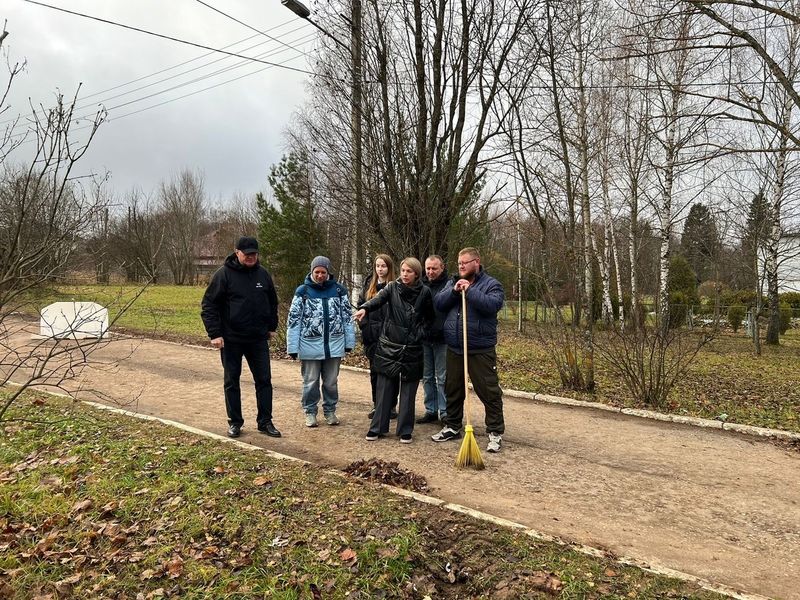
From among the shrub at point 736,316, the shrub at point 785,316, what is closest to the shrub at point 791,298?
the shrub at point 785,316

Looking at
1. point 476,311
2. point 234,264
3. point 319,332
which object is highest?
point 234,264

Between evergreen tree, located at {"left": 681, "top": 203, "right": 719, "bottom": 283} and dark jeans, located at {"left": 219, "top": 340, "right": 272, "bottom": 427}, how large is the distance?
15.4 m

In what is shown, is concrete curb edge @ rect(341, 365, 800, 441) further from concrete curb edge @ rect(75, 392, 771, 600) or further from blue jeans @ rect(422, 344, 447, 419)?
concrete curb edge @ rect(75, 392, 771, 600)

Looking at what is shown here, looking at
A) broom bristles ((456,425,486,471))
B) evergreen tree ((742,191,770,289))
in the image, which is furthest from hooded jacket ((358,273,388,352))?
evergreen tree ((742,191,770,289))

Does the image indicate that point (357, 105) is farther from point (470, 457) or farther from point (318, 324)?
point (470, 457)

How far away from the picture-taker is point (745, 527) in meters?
3.76

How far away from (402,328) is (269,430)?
1862 millimetres

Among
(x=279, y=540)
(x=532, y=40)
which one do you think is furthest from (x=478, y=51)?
(x=279, y=540)

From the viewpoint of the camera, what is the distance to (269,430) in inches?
224

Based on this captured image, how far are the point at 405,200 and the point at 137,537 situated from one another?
7355 millimetres

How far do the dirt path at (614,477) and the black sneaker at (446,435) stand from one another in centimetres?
11

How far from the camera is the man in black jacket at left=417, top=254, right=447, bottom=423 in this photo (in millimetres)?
5816

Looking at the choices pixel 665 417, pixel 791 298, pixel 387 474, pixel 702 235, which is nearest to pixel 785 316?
pixel 791 298

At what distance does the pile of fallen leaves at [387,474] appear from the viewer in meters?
4.31
